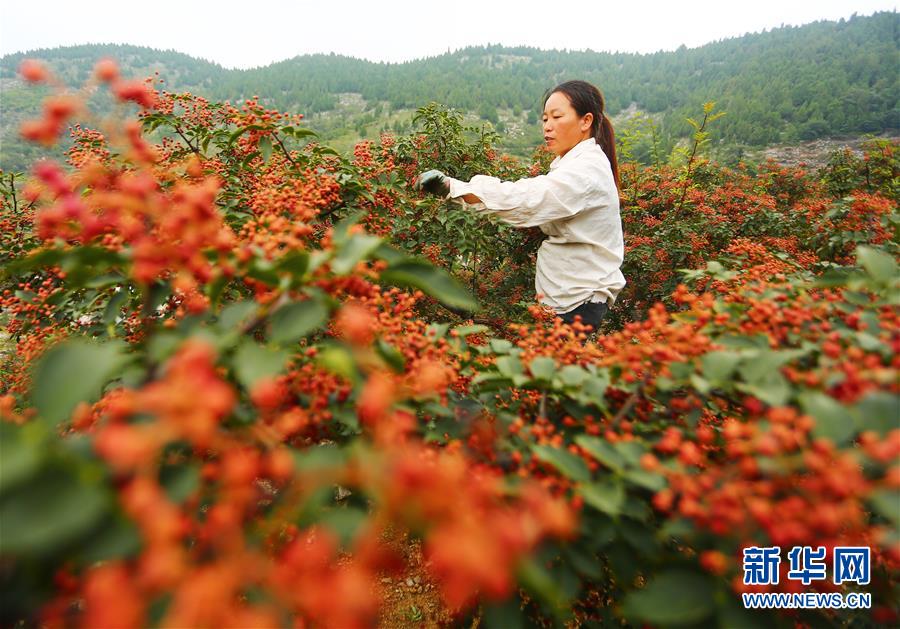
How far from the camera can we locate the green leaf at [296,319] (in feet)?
2.77

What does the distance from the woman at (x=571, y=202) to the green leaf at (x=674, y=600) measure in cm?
212

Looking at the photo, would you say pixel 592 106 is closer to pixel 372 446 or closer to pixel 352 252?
pixel 352 252

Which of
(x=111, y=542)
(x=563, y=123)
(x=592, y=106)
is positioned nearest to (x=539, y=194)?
(x=563, y=123)

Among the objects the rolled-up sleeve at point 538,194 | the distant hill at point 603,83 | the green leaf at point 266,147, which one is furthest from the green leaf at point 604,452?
the distant hill at point 603,83

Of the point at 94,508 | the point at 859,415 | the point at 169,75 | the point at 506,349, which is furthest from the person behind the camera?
the point at 169,75

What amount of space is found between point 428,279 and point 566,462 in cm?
53

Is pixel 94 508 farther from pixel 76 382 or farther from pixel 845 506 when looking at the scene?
pixel 845 506

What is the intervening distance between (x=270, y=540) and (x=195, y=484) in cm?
45

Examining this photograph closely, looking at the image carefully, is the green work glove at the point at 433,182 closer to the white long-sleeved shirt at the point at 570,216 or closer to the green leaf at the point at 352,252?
the white long-sleeved shirt at the point at 570,216

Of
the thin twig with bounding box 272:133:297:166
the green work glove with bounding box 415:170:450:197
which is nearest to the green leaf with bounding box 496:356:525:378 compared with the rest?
the green work glove with bounding box 415:170:450:197

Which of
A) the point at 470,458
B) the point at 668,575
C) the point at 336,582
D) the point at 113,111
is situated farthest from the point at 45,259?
the point at 668,575

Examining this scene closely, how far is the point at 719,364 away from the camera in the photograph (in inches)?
41.3

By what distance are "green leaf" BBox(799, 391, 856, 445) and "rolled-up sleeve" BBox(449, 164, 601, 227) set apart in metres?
1.99

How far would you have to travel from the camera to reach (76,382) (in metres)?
0.69
